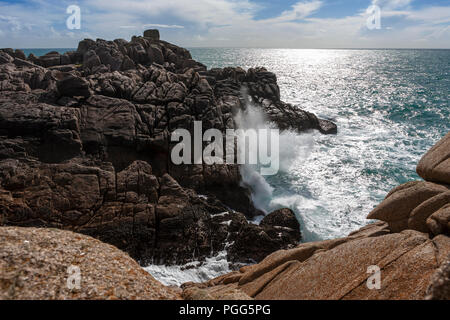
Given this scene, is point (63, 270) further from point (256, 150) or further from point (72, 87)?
point (256, 150)

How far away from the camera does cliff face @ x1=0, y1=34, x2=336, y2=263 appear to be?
20.5 meters

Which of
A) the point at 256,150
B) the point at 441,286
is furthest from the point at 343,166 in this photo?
the point at 441,286

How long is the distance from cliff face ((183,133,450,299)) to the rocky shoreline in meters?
0.05

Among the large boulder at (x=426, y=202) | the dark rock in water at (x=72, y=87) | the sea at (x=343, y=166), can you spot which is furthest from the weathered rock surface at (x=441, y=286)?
the dark rock in water at (x=72, y=87)

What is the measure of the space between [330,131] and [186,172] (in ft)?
115

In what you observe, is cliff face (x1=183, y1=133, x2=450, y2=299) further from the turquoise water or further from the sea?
the turquoise water

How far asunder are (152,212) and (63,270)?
1250cm

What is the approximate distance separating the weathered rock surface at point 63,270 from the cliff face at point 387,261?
222 cm

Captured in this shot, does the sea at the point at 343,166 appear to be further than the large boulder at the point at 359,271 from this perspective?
Answer: Yes

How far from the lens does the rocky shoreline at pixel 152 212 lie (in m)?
9.73

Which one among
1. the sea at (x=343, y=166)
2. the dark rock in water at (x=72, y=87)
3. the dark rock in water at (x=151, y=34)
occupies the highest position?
the dark rock in water at (x=151, y=34)

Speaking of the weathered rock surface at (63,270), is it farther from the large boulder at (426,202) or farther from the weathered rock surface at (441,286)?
the large boulder at (426,202)

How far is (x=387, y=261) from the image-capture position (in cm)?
1023

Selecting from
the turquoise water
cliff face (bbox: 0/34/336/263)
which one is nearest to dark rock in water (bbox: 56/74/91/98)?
cliff face (bbox: 0/34/336/263)
